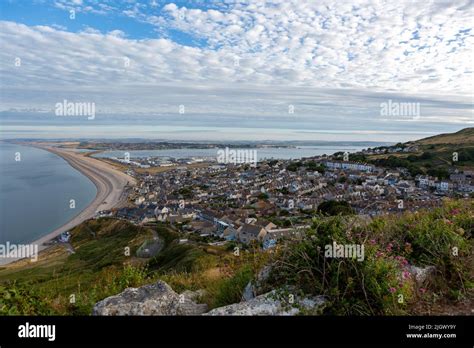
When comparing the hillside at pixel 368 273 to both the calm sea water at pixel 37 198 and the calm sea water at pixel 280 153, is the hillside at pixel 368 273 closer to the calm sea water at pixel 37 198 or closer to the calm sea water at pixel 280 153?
the calm sea water at pixel 37 198

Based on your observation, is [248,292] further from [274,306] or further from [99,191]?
[99,191]

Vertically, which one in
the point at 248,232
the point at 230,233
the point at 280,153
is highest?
the point at 280,153

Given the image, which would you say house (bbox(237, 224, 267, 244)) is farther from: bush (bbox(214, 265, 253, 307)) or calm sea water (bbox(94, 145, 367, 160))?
calm sea water (bbox(94, 145, 367, 160))

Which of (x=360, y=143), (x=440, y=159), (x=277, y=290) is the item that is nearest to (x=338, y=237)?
(x=277, y=290)

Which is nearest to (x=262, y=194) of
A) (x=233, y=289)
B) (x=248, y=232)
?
(x=248, y=232)

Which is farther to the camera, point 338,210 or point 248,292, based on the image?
point 338,210
